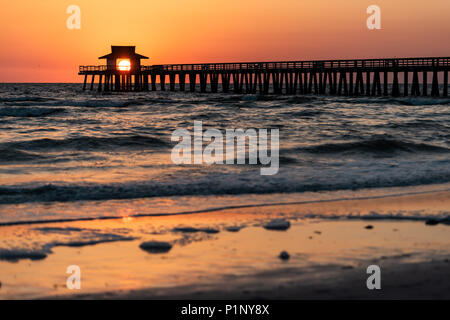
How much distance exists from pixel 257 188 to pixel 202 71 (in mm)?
48344

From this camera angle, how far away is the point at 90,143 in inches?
703

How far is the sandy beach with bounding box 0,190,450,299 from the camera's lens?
5.02 meters

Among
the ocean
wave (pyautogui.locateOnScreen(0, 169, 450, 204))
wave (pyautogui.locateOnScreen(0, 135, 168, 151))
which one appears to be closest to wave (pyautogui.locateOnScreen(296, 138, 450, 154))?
the ocean

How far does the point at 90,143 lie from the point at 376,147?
26.0 ft

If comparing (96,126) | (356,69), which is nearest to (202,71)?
(356,69)

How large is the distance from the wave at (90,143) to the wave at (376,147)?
4515mm

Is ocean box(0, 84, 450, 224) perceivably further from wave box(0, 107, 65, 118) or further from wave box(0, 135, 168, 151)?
wave box(0, 107, 65, 118)

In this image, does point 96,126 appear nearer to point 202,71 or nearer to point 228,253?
point 228,253

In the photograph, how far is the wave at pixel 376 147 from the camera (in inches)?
645

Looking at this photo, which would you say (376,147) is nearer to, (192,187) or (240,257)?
(192,187)

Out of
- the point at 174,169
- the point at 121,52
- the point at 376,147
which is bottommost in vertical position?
the point at 376,147

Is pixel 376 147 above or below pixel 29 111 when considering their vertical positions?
below

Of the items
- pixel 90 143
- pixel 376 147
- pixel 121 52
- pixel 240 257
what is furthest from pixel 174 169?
pixel 121 52

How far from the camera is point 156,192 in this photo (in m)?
10.1
